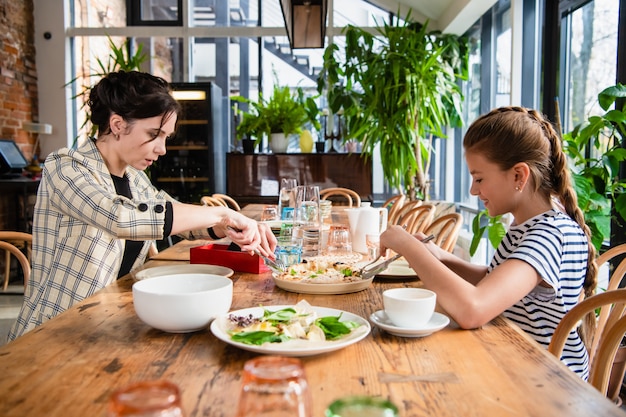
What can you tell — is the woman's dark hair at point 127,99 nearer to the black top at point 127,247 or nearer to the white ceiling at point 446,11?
the black top at point 127,247

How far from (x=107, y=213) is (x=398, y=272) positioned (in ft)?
2.52

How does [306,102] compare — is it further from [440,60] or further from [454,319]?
[454,319]

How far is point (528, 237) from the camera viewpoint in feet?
4.12

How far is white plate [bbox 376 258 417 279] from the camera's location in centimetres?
149

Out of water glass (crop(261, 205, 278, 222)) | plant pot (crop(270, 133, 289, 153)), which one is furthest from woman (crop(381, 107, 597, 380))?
plant pot (crop(270, 133, 289, 153))

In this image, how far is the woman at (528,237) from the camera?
1.17m

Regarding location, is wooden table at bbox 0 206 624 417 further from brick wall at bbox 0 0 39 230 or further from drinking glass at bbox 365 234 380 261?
brick wall at bbox 0 0 39 230

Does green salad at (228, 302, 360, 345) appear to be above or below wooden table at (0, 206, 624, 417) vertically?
above

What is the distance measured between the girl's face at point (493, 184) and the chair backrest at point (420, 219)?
1177mm

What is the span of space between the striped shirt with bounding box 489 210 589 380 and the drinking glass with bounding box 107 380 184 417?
3.25 feet

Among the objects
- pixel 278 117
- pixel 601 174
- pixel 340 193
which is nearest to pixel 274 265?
pixel 601 174

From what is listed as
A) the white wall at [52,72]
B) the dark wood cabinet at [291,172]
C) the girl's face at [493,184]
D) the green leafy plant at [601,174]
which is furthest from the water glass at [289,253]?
the white wall at [52,72]

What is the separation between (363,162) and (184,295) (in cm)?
481

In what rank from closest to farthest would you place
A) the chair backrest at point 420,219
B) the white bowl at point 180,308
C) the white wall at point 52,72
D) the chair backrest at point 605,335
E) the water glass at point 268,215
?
the white bowl at point 180,308, the chair backrest at point 605,335, the water glass at point 268,215, the chair backrest at point 420,219, the white wall at point 52,72
